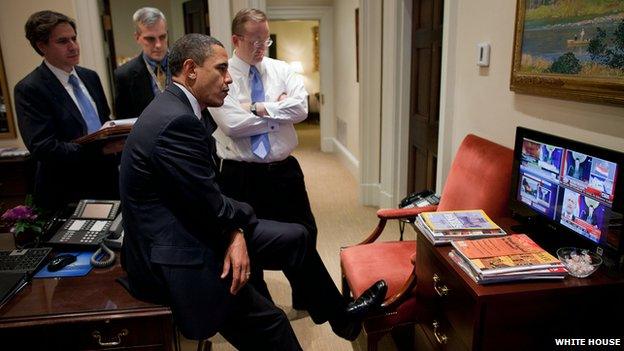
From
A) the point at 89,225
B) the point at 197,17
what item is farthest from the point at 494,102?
the point at 197,17

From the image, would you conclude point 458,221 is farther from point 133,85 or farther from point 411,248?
point 133,85

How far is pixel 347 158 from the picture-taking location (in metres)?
6.05

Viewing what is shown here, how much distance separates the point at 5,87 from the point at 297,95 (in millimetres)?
2864

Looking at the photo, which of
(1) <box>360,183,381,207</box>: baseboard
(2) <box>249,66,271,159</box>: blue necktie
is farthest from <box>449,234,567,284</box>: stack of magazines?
(1) <box>360,183,381,207</box>: baseboard

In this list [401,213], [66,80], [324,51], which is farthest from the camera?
[324,51]

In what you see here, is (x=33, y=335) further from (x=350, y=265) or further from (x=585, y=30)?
(x=585, y=30)

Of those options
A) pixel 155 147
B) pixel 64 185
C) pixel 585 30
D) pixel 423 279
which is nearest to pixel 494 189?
pixel 423 279

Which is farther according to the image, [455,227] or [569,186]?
[455,227]

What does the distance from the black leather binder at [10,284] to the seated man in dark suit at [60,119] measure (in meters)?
0.63

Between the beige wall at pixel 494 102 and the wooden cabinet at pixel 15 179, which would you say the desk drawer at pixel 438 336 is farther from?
the wooden cabinet at pixel 15 179

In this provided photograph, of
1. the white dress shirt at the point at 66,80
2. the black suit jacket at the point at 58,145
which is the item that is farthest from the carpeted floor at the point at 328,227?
the white dress shirt at the point at 66,80

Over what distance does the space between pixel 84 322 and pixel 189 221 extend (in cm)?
48

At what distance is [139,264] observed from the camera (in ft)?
4.78

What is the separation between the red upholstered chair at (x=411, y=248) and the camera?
1893 mm
